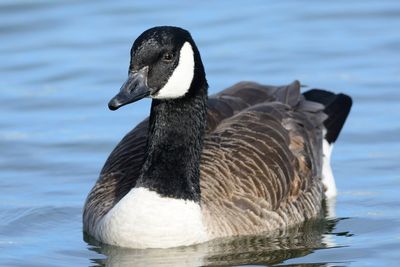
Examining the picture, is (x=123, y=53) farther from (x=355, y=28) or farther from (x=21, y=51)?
(x=355, y=28)

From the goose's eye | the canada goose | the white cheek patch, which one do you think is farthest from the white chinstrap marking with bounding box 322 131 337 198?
the goose's eye

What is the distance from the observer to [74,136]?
1509 cm

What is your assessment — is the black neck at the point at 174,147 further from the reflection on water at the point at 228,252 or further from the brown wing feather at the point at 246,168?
the reflection on water at the point at 228,252

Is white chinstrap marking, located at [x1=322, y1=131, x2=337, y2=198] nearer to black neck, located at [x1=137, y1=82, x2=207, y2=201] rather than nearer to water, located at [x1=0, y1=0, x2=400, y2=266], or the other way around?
water, located at [x1=0, y1=0, x2=400, y2=266]

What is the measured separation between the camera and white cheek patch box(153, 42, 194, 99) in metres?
11.2

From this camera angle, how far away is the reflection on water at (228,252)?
1136 centimetres

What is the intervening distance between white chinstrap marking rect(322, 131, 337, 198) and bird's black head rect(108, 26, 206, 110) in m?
2.71

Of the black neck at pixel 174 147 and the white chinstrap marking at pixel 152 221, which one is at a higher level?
the black neck at pixel 174 147

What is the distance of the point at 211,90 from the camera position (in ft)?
53.4

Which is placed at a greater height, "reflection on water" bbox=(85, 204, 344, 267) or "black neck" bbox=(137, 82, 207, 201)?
"black neck" bbox=(137, 82, 207, 201)

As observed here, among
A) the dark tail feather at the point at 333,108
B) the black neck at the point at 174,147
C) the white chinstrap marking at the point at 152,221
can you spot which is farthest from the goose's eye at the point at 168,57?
the dark tail feather at the point at 333,108

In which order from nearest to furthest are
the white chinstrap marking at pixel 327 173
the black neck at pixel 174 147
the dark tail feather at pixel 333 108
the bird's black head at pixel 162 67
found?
1. the bird's black head at pixel 162 67
2. the black neck at pixel 174 147
3. the white chinstrap marking at pixel 327 173
4. the dark tail feather at pixel 333 108

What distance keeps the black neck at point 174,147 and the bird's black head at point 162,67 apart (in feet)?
0.48

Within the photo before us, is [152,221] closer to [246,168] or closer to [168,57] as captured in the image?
[246,168]
